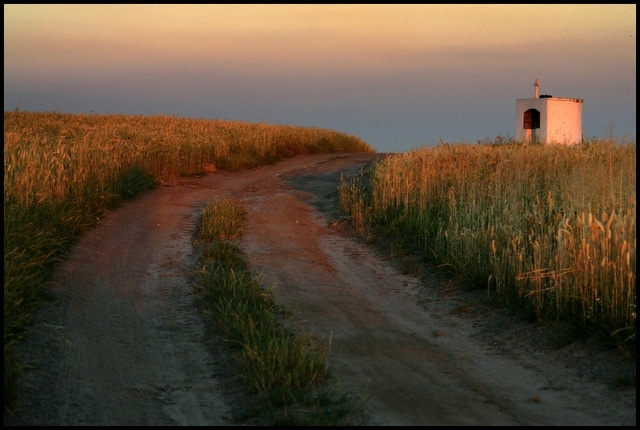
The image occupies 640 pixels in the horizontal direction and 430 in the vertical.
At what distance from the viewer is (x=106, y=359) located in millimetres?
6641

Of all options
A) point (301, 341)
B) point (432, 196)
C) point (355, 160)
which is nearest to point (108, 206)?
point (432, 196)

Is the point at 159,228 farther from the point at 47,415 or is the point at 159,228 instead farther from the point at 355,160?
the point at 355,160

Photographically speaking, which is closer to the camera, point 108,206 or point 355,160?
point 108,206

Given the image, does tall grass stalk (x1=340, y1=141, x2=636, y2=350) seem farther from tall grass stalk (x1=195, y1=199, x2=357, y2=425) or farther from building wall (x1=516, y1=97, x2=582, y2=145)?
building wall (x1=516, y1=97, x2=582, y2=145)

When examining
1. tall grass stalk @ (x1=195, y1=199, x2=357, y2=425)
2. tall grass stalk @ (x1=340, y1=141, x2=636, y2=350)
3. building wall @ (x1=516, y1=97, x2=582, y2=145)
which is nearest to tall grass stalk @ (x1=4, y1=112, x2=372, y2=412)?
tall grass stalk @ (x1=195, y1=199, x2=357, y2=425)

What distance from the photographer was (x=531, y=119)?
26.1 metres

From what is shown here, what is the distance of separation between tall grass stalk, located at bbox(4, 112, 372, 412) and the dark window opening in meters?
9.35

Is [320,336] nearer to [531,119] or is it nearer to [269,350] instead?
[269,350]

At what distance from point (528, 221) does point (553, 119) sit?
16881mm

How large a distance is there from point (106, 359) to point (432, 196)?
24.9 feet

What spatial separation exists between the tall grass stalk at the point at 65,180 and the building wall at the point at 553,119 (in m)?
9.22

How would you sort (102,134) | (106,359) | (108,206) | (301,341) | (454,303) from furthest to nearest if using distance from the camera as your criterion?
1. (102,134)
2. (108,206)
3. (454,303)
4. (106,359)
5. (301,341)

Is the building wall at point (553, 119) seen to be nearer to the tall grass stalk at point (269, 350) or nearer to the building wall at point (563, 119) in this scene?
the building wall at point (563, 119)

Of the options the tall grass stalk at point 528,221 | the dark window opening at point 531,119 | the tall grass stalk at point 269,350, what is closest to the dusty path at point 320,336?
the tall grass stalk at point 269,350
